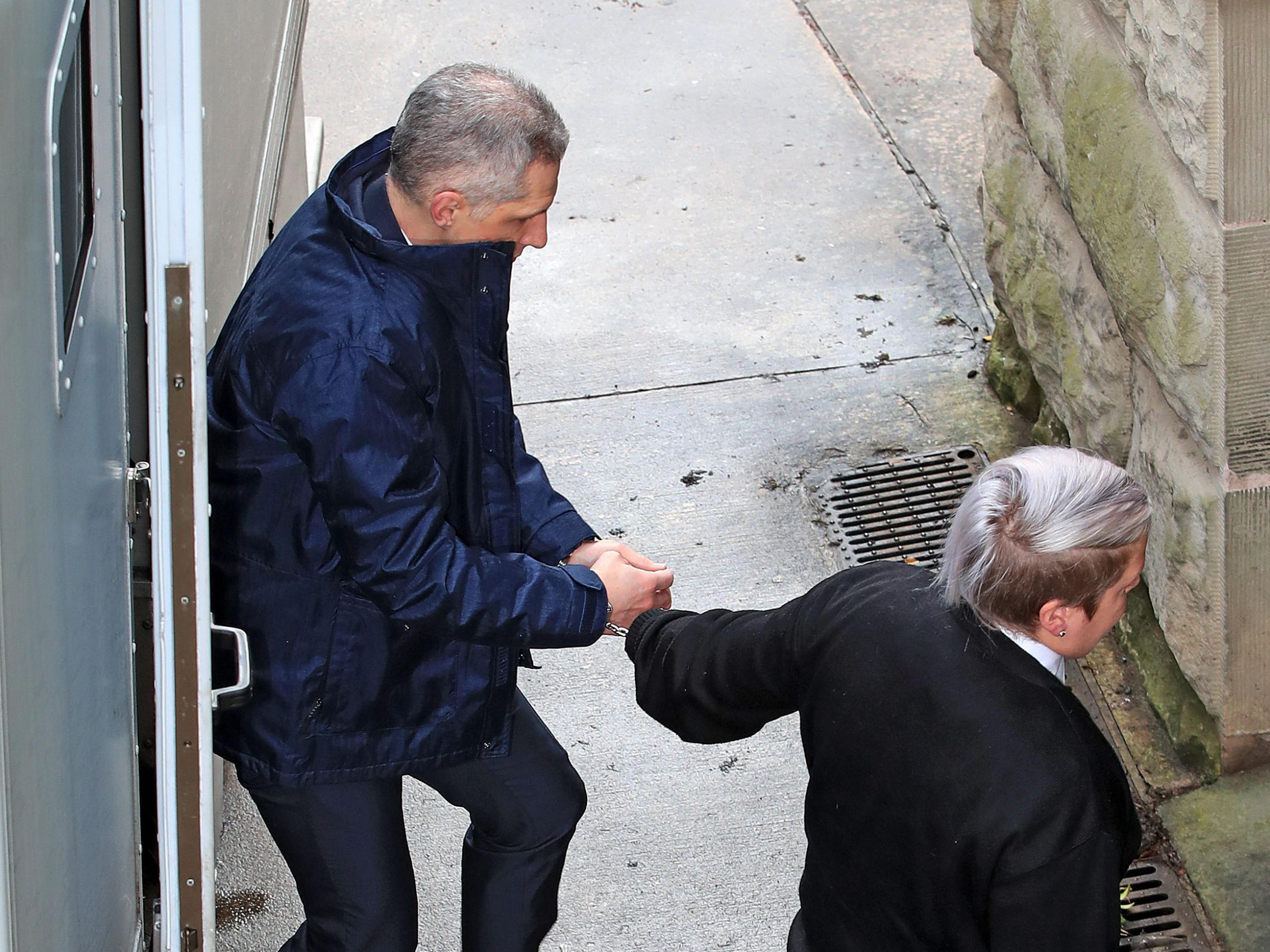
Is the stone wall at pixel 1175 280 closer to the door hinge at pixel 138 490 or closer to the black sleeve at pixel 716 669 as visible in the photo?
the black sleeve at pixel 716 669

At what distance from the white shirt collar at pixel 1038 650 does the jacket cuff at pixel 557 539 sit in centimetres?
96

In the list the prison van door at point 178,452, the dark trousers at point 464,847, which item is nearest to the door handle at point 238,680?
the prison van door at point 178,452

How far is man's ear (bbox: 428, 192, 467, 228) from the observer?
2244mm

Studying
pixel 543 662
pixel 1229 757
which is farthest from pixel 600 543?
pixel 1229 757

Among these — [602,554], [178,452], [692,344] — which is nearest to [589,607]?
[602,554]

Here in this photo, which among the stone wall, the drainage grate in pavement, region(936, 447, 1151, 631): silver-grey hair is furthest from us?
the drainage grate in pavement

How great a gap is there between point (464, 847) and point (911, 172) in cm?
380

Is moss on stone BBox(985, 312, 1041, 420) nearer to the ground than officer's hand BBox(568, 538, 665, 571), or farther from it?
nearer to the ground

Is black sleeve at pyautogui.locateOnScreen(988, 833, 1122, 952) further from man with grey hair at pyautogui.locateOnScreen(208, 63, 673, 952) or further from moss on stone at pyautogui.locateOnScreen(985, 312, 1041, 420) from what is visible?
moss on stone at pyautogui.locateOnScreen(985, 312, 1041, 420)

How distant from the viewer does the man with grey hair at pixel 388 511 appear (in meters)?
2.19

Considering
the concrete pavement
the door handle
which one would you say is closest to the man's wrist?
the door handle

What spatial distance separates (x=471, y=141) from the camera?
7.30 ft


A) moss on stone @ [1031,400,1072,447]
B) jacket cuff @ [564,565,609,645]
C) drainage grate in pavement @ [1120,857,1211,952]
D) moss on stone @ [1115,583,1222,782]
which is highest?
jacket cuff @ [564,565,609,645]

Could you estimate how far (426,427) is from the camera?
2.23 metres
